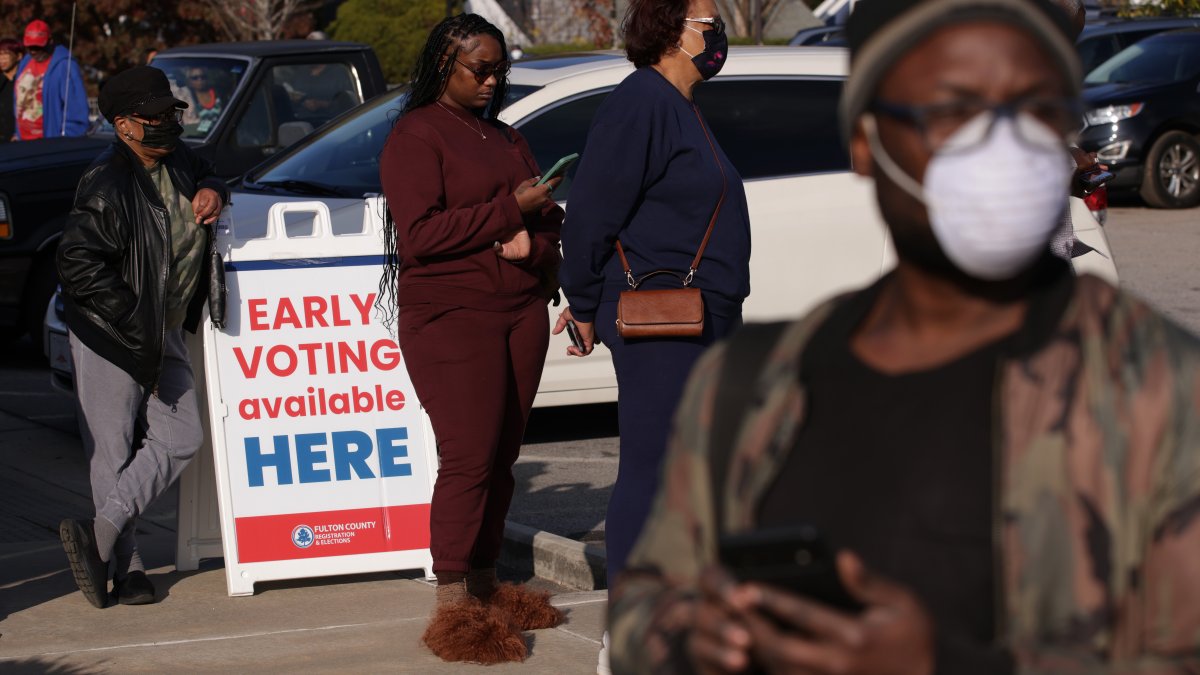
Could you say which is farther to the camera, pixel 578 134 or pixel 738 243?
pixel 578 134

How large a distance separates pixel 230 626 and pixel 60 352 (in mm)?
3075

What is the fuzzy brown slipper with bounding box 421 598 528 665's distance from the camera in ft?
16.1

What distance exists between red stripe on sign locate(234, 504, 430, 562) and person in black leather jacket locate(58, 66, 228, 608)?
36 cm

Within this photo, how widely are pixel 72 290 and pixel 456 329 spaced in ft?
4.45

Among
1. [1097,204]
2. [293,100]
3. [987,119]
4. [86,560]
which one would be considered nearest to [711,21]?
[86,560]

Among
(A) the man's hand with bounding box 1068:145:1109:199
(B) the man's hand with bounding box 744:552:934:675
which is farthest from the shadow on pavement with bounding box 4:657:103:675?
(B) the man's hand with bounding box 744:552:934:675

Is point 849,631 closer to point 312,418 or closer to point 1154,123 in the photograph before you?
point 312,418

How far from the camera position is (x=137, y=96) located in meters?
5.45

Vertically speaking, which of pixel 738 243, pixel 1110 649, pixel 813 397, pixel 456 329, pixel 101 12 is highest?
pixel 813 397

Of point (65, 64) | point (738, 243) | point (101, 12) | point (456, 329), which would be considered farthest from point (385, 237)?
point (101, 12)

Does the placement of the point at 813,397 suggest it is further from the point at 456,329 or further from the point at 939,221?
the point at 456,329

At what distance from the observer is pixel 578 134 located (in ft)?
25.2

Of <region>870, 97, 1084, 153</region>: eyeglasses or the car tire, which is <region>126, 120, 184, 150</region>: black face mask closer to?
<region>870, 97, 1084, 153</region>: eyeglasses

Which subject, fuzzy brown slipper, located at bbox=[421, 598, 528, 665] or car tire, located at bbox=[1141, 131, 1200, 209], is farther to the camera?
car tire, located at bbox=[1141, 131, 1200, 209]
